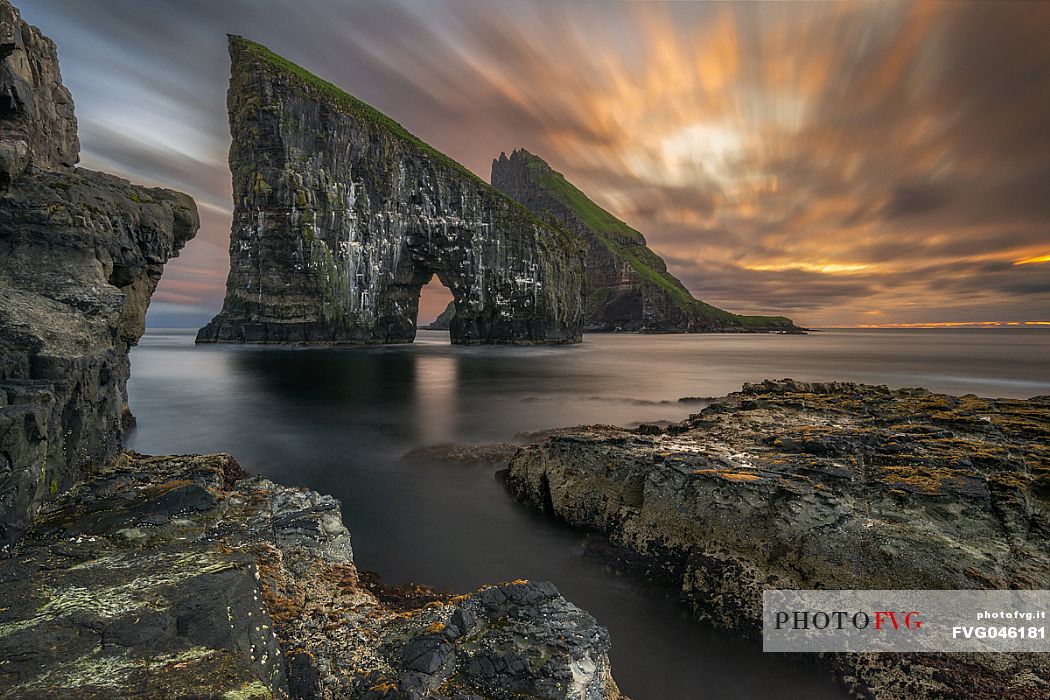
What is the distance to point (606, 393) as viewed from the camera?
963 inches

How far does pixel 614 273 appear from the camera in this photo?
472ft

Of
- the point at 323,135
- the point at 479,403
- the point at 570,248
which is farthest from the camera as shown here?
the point at 570,248

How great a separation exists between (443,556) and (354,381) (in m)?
23.5

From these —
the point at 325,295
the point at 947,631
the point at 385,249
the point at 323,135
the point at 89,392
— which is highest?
the point at 323,135

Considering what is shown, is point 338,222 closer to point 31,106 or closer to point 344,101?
point 344,101

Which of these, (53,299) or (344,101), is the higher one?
(344,101)

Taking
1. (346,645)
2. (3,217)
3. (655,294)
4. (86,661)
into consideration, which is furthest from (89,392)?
(655,294)

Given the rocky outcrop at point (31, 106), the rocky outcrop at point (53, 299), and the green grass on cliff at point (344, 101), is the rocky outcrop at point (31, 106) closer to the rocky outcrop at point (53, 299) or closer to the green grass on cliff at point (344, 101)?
the rocky outcrop at point (53, 299)

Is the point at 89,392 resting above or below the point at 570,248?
below

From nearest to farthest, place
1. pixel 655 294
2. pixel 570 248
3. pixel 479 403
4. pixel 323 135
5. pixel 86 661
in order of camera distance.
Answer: pixel 86 661 < pixel 479 403 < pixel 323 135 < pixel 570 248 < pixel 655 294

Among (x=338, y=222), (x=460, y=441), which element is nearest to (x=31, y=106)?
(x=460, y=441)

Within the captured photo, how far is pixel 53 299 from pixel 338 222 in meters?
51.4

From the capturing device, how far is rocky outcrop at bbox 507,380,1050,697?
4.64m

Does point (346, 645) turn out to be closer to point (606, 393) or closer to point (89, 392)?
point (89, 392)
